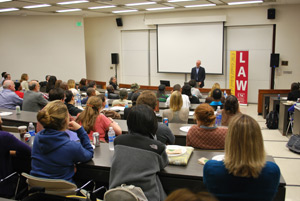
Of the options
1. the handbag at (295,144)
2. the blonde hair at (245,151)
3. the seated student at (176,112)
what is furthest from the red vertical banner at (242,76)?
the blonde hair at (245,151)

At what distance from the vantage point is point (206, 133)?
3219mm

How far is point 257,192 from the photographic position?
5.96 ft

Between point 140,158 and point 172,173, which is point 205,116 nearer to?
point 172,173

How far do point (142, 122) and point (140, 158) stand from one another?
28 cm

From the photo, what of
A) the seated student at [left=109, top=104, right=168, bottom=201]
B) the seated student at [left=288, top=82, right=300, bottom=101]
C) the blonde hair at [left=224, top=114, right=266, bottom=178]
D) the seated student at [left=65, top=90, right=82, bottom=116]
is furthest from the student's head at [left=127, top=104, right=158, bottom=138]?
the seated student at [left=288, top=82, right=300, bottom=101]

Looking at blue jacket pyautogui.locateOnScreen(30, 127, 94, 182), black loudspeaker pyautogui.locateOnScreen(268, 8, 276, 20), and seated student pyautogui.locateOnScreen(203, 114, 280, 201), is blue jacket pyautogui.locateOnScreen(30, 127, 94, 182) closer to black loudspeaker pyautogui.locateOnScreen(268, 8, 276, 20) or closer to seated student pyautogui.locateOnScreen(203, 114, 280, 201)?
seated student pyautogui.locateOnScreen(203, 114, 280, 201)

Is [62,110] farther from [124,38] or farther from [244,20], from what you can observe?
[124,38]

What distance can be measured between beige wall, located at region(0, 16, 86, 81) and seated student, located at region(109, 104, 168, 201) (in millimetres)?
10458

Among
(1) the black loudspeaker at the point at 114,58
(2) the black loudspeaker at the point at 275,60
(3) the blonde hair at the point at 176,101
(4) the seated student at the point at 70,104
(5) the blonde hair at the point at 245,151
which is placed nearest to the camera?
(5) the blonde hair at the point at 245,151

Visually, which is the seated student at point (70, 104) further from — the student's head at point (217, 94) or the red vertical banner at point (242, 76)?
the red vertical banner at point (242, 76)

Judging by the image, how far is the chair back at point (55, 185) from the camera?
2.33 m

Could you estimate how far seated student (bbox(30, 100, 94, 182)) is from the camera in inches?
97.5

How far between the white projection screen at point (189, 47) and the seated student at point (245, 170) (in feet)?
29.8

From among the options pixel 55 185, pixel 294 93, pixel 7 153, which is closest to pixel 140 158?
pixel 55 185
